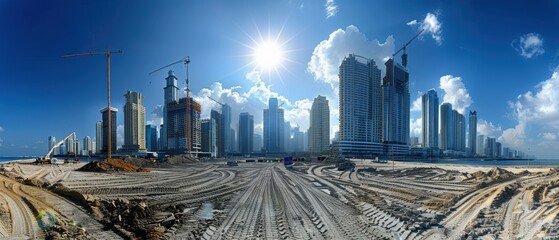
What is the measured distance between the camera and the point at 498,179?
18.0 meters

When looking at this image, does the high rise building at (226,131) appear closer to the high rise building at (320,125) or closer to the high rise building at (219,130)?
the high rise building at (219,130)

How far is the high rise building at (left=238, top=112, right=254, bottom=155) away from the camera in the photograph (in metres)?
186

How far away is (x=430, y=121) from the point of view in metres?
161

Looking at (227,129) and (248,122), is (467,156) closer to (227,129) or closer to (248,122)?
(248,122)

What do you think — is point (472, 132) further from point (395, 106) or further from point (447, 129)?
point (395, 106)

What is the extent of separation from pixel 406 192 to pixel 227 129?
570 ft

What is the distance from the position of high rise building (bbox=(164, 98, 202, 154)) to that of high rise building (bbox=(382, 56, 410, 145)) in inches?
3531

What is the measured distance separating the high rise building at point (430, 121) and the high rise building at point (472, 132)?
93.8ft

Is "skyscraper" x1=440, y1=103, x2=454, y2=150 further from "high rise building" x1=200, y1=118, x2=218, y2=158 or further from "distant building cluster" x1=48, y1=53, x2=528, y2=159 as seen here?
"high rise building" x1=200, y1=118, x2=218, y2=158

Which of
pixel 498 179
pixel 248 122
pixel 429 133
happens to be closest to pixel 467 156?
pixel 429 133

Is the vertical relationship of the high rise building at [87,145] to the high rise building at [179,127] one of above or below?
below

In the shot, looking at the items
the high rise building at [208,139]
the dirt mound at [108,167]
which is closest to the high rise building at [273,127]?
the high rise building at [208,139]

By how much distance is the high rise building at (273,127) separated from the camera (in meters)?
171

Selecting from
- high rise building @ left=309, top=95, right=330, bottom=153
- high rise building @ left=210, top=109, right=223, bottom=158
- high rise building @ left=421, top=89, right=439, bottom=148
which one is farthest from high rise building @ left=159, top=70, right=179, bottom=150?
high rise building @ left=421, top=89, right=439, bottom=148
